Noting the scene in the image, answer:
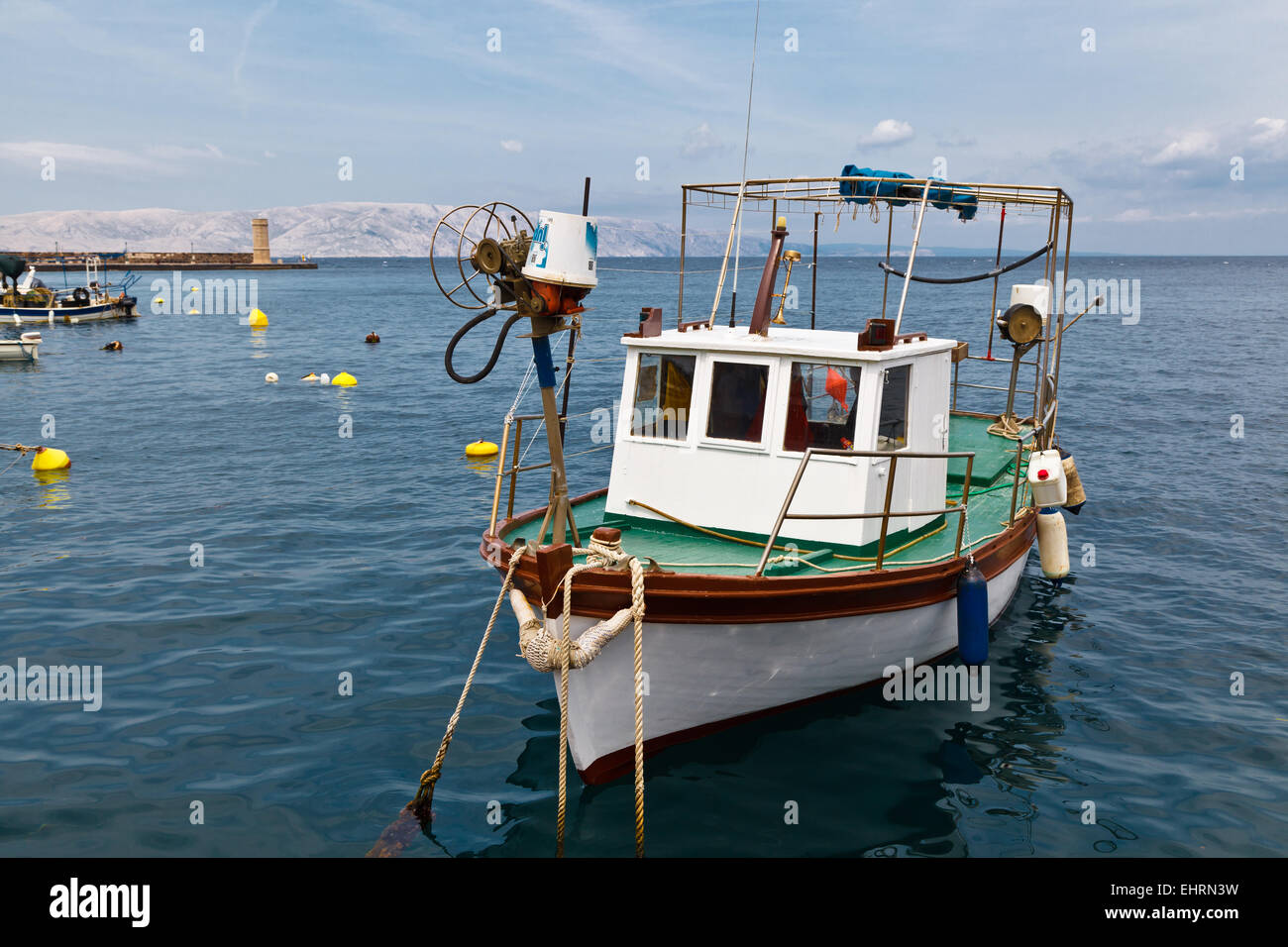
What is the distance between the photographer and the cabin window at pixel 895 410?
983cm

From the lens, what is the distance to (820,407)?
9.78 meters

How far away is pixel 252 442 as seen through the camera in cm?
2475

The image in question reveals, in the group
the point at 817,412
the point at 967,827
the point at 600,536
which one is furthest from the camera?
the point at 817,412

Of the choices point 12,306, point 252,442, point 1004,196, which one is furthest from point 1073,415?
point 12,306

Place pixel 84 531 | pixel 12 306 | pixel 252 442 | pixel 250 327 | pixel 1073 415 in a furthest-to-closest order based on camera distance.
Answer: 1. pixel 250 327
2. pixel 12 306
3. pixel 1073 415
4. pixel 252 442
5. pixel 84 531

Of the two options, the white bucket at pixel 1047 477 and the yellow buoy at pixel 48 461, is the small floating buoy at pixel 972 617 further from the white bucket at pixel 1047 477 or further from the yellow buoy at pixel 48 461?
the yellow buoy at pixel 48 461

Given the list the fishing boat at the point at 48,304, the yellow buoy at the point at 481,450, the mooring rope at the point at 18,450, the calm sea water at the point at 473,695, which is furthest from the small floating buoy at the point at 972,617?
the fishing boat at the point at 48,304

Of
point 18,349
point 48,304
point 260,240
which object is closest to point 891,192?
point 18,349

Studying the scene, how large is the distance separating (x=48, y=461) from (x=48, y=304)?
145 feet

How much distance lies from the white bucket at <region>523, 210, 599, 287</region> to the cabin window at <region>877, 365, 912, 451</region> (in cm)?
368

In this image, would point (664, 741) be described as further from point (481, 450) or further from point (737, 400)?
point (481, 450)

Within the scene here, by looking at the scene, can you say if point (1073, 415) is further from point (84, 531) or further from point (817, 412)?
point (84, 531)
